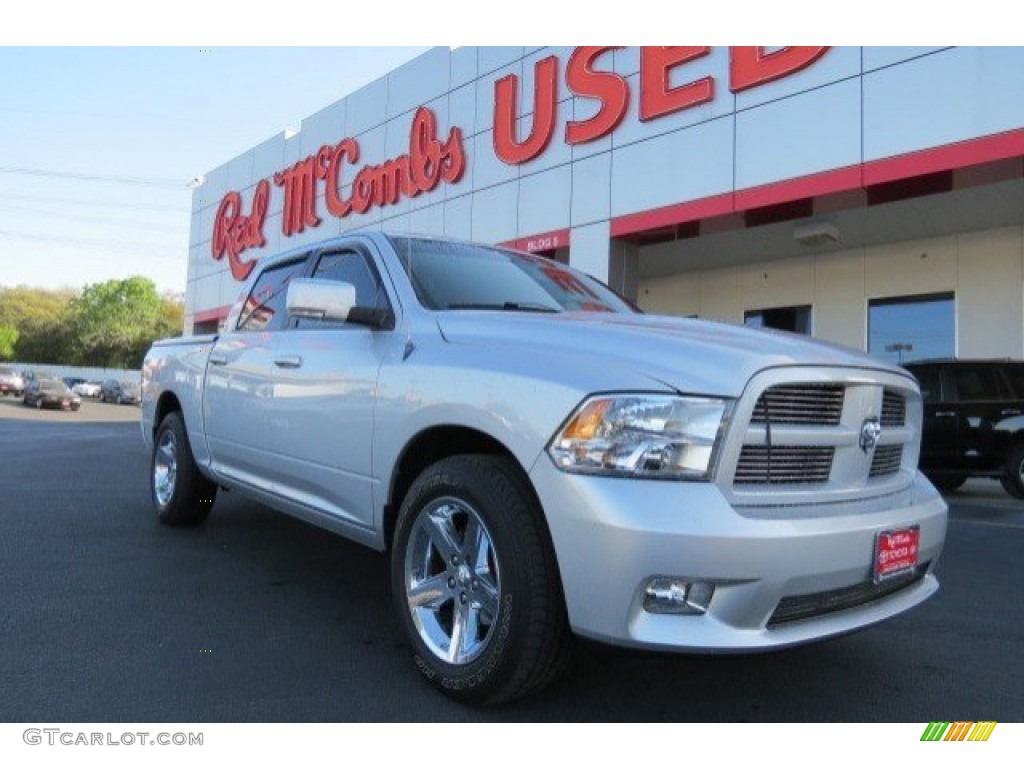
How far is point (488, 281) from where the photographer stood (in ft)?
12.3

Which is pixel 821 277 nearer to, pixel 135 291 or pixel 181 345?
pixel 181 345

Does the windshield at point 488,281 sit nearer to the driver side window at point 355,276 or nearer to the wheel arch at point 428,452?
the driver side window at point 355,276

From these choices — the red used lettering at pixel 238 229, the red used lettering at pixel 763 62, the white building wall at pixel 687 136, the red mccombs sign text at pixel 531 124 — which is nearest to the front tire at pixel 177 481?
the red mccombs sign text at pixel 531 124

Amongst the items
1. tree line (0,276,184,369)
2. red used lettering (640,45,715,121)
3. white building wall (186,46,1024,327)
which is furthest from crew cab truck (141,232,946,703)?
tree line (0,276,184,369)

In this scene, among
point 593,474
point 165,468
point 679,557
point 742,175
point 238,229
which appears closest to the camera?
point 679,557

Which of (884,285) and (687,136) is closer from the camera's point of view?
(687,136)

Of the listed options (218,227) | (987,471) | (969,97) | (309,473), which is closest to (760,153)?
(969,97)

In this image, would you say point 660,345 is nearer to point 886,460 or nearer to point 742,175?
point 886,460

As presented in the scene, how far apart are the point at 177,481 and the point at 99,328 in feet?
266

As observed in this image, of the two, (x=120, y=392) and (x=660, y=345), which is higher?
(x=120, y=392)

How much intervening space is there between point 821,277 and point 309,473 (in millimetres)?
13836

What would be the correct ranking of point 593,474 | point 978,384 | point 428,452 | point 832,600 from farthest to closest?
point 978,384 → point 428,452 → point 832,600 → point 593,474

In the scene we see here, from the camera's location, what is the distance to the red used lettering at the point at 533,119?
15031mm

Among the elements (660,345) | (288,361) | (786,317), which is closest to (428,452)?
(660,345)
